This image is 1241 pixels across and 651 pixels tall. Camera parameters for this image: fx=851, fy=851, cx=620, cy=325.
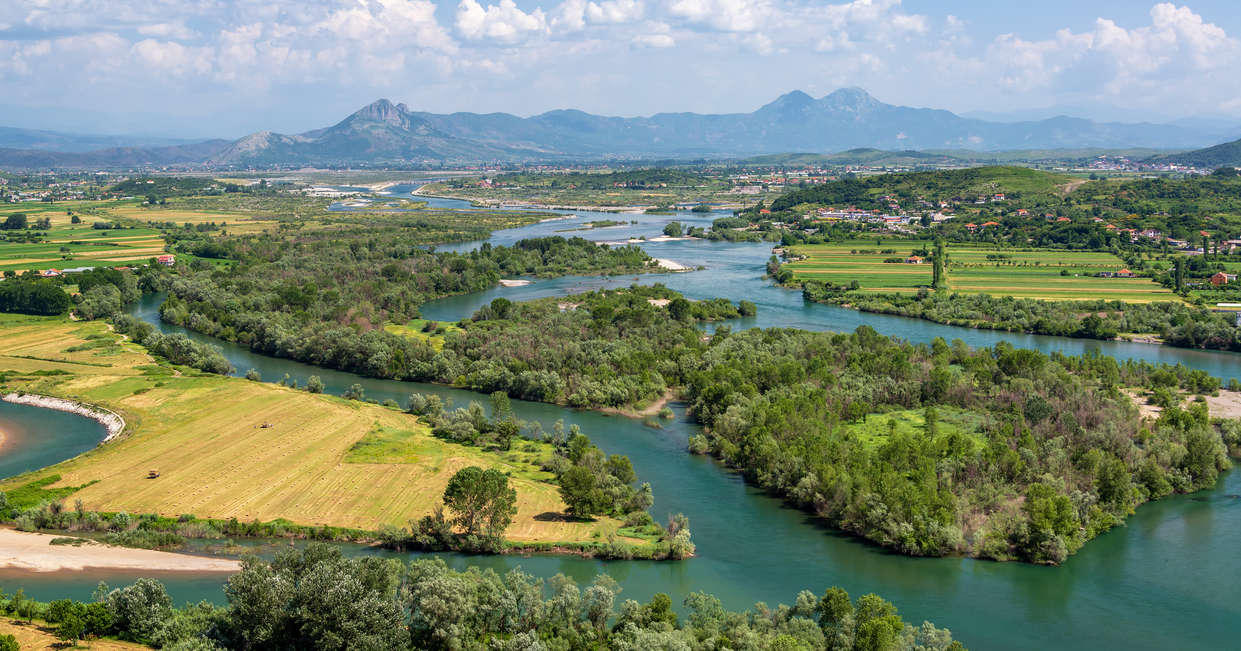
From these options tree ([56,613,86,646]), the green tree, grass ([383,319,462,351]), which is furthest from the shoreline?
tree ([56,613,86,646])

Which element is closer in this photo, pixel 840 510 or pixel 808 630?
pixel 808 630

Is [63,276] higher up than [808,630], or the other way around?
[63,276]

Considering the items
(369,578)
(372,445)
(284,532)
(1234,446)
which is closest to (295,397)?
(372,445)

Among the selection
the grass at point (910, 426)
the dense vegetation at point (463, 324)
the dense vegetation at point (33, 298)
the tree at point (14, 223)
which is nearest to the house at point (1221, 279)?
the dense vegetation at point (463, 324)

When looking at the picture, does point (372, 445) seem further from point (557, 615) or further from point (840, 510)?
point (840, 510)

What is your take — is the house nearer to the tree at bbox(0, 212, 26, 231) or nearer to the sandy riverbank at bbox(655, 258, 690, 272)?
the sandy riverbank at bbox(655, 258, 690, 272)

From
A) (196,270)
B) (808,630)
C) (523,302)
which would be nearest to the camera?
(808,630)

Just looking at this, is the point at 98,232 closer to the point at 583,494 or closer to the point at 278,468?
the point at 278,468
